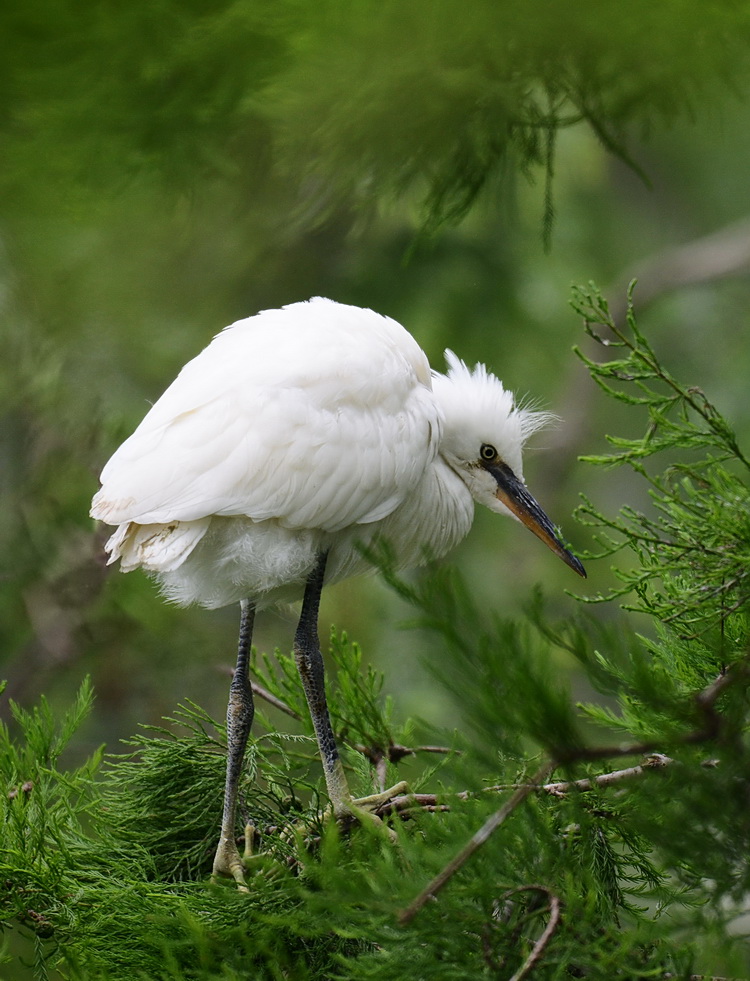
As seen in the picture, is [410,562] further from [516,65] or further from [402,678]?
[402,678]

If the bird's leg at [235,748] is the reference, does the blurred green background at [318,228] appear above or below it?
above

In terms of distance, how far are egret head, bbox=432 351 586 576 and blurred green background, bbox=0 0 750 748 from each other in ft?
1.12

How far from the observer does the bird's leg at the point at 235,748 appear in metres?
1.72

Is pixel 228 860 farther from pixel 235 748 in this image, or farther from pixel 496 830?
pixel 496 830

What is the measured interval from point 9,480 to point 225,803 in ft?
5.20

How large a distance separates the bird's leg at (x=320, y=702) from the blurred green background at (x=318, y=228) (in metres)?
0.31

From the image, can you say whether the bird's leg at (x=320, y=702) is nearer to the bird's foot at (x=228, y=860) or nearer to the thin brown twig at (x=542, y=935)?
the bird's foot at (x=228, y=860)

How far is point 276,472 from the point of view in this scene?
172 cm

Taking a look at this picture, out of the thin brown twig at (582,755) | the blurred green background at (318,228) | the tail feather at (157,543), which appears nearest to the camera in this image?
the thin brown twig at (582,755)

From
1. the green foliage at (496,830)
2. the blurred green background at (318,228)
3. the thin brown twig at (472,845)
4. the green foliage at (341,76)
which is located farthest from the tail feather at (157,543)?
the thin brown twig at (472,845)

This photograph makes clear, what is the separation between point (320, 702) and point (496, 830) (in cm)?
108

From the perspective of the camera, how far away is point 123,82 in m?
0.82

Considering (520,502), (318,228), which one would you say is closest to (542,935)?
(318,228)

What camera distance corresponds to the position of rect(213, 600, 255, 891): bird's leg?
5.65 ft
